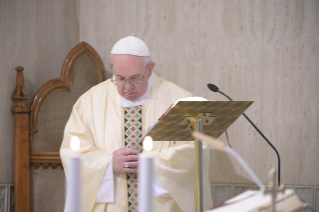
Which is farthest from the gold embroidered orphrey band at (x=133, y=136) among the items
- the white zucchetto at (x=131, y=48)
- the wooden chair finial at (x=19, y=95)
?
the wooden chair finial at (x=19, y=95)

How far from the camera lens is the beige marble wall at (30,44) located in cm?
407

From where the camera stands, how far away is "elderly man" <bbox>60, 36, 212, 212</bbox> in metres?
3.46

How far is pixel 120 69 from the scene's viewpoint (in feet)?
12.1

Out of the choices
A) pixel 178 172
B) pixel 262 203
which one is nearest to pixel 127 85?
pixel 178 172

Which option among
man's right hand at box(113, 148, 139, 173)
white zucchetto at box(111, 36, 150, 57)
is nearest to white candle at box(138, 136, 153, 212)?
man's right hand at box(113, 148, 139, 173)

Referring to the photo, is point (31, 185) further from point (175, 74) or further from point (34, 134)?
point (175, 74)

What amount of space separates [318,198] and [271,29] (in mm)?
2047

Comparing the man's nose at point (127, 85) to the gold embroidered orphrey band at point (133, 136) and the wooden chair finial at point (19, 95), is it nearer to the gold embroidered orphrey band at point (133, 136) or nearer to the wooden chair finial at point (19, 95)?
the gold embroidered orphrey band at point (133, 136)

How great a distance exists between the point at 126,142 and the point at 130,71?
2.24 feet

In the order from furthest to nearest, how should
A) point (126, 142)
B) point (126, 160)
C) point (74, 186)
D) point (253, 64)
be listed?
point (253, 64) < point (126, 142) < point (126, 160) < point (74, 186)

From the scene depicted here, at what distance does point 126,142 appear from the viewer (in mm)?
3783

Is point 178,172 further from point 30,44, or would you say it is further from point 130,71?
point 30,44

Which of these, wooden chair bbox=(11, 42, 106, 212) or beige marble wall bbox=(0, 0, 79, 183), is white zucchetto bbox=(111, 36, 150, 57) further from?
beige marble wall bbox=(0, 0, 79, 183)

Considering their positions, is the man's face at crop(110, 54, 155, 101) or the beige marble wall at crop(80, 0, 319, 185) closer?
the man's face at crop(110, 54, 155, 101)
